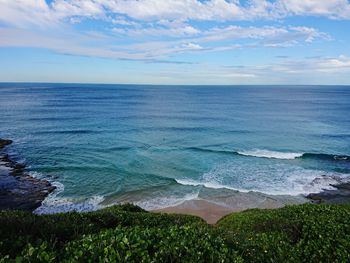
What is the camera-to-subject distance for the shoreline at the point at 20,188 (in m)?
25.5

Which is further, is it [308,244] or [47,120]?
[47,120]

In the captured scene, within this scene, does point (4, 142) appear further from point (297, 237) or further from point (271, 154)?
point (297, 237)

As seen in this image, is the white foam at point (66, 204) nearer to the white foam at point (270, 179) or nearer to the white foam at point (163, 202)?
the white foam at point (163, 202)

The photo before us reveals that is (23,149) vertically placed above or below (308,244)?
below

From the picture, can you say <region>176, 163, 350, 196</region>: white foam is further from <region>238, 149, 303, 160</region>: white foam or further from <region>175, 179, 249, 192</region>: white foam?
<region>238, 149, 303, 160</region>: white foam

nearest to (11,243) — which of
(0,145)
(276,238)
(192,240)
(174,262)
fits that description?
(174,262)

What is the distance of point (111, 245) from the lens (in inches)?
235

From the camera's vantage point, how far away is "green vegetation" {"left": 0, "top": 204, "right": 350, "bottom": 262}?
5773mm

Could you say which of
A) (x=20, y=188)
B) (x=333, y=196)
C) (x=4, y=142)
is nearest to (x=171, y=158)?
(x=20, y=188)

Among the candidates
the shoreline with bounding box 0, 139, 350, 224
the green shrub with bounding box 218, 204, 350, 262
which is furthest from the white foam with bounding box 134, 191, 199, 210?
the green shrub with bounding box 218, 204, 350, 262

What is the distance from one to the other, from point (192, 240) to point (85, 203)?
21769 millimetres

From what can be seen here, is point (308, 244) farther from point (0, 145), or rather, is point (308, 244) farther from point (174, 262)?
point (0, 145)

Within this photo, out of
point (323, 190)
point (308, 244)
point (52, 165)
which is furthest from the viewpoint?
point (52, 165)

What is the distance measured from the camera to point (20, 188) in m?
28.7
